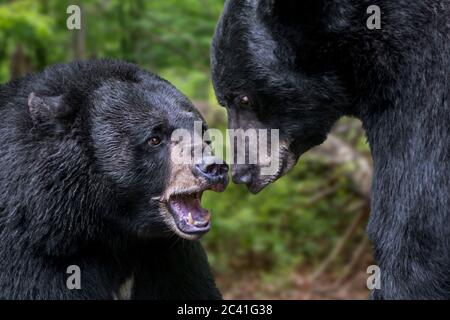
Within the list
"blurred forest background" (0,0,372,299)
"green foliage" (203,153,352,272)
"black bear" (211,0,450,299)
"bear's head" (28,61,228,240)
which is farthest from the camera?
"green foliage" (203,153,352,272)

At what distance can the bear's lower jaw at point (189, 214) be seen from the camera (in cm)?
469

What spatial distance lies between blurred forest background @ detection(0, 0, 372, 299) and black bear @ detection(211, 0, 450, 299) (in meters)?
4.32

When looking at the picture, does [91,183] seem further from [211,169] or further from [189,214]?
[211,169]

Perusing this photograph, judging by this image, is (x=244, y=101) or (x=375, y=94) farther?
(x=244, y=101)

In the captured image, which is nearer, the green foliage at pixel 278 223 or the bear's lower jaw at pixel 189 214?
the bear's lower jaw at pixel 189 214

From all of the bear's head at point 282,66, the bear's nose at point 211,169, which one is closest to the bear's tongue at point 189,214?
the bear's nose at point 211,169

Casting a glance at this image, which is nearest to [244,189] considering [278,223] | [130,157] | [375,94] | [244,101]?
[278,223]

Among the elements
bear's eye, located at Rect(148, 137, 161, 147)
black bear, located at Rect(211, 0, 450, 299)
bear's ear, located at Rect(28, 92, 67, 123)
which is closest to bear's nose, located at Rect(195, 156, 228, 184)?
bear's eye, located at Rect(148, 137, 161, 147)

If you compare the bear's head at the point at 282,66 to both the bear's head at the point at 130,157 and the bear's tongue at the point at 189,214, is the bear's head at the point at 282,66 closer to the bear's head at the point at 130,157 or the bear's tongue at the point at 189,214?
the bear's head at the point at 130,157

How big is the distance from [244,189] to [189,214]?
581 centimetres

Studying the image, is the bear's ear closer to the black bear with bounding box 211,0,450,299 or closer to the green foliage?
the black bear with bounding box 211,0,450,299

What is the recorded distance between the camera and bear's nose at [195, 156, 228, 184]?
4.61m

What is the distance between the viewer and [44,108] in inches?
187

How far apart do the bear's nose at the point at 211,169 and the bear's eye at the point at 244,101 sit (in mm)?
435
